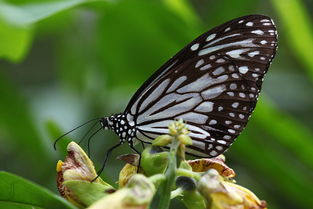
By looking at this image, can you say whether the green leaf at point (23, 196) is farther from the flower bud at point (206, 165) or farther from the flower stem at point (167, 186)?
the flower bud at point (206, 165)

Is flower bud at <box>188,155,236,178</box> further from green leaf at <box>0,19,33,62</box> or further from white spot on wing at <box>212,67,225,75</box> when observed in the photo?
green leaf at <box>0,19,33,62</box>

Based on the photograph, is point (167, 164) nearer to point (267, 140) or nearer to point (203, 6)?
point (267, 140)

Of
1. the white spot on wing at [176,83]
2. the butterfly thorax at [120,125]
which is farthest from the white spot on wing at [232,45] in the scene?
the butterfly thorax at [120,125]

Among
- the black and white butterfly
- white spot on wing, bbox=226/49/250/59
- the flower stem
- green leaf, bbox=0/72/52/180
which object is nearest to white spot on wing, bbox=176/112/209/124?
the black and white butterfly

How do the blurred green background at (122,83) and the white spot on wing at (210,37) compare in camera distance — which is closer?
the white spot on wing at (210,37)

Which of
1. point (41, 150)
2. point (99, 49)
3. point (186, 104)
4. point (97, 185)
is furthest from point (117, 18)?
point (97, 185)

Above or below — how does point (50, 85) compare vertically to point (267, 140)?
above
